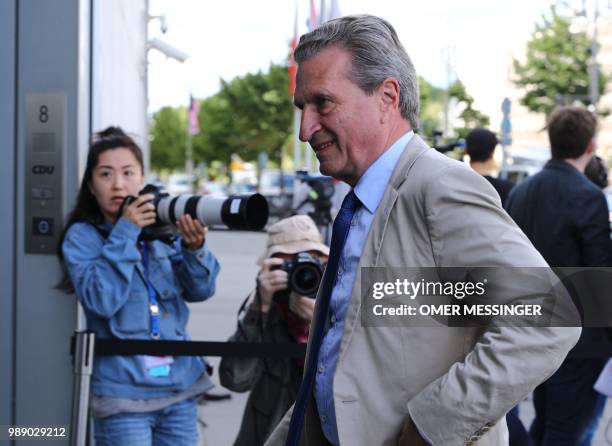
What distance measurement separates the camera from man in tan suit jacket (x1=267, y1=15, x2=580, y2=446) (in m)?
1.55

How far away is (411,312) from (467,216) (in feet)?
0.73

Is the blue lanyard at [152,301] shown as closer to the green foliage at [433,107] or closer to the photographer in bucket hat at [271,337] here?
the photographer in bucket hat at [271,337]

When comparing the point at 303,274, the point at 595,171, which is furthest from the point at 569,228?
the point at 595,171

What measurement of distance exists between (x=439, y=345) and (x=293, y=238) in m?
1.74

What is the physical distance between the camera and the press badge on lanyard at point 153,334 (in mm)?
3131

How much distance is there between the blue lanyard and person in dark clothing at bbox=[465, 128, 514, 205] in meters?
2.75

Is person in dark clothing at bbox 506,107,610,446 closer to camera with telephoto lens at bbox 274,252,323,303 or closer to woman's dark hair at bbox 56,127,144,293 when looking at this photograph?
camera with telephoto lens at bbox 274,252,323,303

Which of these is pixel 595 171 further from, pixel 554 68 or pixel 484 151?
pixel 554 68

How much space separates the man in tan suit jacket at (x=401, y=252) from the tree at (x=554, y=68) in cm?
A: 2839

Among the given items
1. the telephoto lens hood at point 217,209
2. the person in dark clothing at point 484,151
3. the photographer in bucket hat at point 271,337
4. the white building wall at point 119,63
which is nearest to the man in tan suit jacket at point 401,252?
the telephoto lens hood at point 217,209

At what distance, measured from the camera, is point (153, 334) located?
10.5 ft

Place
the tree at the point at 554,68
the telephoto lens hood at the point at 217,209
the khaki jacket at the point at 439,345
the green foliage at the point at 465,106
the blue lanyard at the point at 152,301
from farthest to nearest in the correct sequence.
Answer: the green foliage at the point at 465,106 → the tree at the point at 554,68 → the blue lanyard at the point at 152,301 → the telephoto lens hood at the point at 217,209 → the khaki jacket at the point at 439,345

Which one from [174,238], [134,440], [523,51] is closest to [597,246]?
[174,238]

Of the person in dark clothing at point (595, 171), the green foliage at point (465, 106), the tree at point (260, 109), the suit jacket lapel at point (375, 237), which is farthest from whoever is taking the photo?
the tree at point (260, 109)
